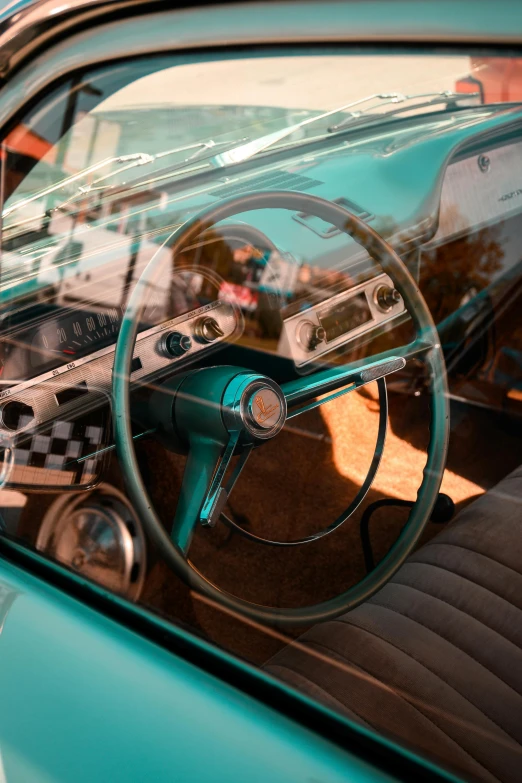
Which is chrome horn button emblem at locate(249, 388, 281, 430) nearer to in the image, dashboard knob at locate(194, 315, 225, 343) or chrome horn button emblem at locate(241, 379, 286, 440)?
chrome horn button emblem at locate(241, 379, 286, 440)

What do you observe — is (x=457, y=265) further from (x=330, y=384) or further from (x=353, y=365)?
(x=330, y=384)

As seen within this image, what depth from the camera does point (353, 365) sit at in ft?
5.38

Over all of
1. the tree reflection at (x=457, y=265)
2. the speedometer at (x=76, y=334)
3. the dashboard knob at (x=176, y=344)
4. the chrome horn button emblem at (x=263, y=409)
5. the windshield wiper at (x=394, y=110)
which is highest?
the windshield wiper at (x=394, y=110)

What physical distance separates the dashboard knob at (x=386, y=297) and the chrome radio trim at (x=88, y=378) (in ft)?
2.08

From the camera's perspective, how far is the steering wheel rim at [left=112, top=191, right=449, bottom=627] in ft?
3.65

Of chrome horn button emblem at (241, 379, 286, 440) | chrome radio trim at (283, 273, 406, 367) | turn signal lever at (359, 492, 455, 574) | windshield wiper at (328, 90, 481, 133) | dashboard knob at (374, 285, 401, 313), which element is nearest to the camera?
chrome horn button emblem at (241, 379, 286, 440)

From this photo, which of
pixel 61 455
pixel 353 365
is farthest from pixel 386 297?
pixel 61 455

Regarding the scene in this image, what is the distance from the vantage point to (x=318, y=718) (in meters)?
0.78

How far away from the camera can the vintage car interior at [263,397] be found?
102cm

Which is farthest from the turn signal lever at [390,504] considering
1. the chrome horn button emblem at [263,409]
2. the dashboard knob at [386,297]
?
the dashboard knob at [386,297]

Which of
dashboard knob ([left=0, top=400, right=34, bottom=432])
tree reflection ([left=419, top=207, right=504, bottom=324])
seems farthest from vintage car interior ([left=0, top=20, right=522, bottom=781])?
tree reflection ([left=419, top=207, right=504, bottom=324])

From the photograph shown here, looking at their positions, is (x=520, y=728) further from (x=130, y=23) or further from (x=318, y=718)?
(x=130, y=23)

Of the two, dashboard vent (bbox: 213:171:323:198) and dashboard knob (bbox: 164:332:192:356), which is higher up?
dashboard vent (bbox: 213:171:323:198)

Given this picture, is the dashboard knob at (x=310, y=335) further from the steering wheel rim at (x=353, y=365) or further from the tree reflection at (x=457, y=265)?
the tree reflection at (x=457, y=265)
